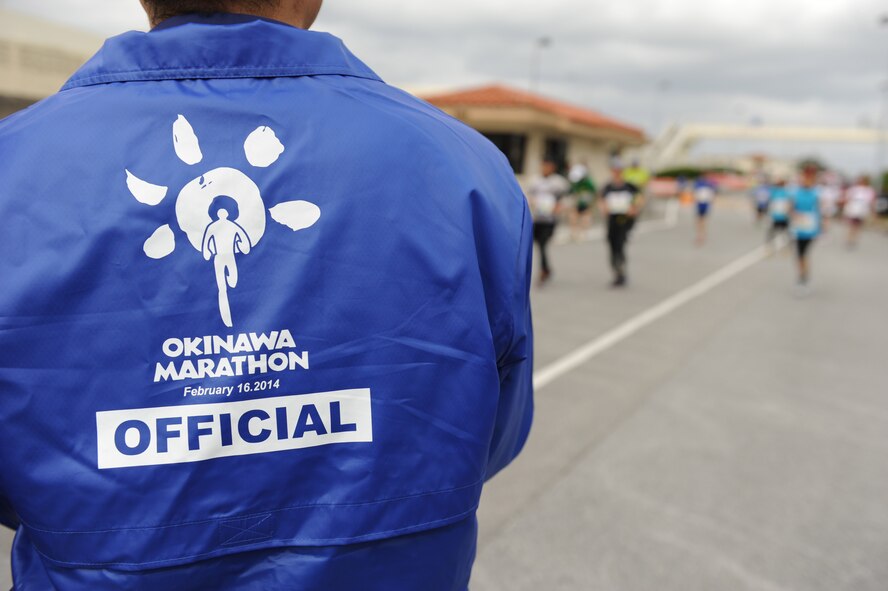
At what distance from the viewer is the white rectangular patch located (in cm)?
101

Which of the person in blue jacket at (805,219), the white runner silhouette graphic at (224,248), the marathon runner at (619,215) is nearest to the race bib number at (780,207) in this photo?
the person in blue jacket at (805,219)

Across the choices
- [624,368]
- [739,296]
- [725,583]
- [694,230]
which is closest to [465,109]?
[694,230]

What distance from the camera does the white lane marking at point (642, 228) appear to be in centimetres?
1788

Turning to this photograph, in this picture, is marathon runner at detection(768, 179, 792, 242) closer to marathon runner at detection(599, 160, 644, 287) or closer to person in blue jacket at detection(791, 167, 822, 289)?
person in blue jacket at detection(791, 167, 822, 289)

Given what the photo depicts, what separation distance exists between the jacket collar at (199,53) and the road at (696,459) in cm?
245

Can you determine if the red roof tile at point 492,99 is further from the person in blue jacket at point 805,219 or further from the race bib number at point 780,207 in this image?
the person in blue jacket at point 805,219

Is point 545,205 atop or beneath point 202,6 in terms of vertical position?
beneath

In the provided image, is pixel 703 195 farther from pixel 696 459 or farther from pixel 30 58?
pixel 30 58

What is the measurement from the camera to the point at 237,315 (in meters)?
1.02

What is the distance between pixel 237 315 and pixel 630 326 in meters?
7.79

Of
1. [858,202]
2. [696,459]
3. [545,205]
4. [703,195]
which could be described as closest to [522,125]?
[703,195]

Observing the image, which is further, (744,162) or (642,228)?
(744,162)

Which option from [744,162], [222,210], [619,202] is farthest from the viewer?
[744,162]

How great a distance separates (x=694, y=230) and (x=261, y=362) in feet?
77.3
